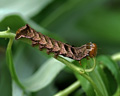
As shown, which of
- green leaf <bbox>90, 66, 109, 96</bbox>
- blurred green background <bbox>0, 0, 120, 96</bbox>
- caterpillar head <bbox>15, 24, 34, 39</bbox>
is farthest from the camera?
blurred green background <bbox>0, 0, 120, 96</bbox>

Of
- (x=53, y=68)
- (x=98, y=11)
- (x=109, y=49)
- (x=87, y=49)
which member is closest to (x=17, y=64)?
(x=53, y=68)

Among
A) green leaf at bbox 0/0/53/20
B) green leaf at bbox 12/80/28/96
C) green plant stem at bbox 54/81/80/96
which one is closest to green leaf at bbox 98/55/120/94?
green plant stem at bbox 54/81/80/96

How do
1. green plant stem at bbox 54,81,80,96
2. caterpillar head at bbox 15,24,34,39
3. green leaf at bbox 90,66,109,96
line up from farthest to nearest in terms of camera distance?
green plant stem at bbox 54,81,80,96 < green leaf at bbox 90,66,109,96 < caterpillar head at bbox 15,24,34,39

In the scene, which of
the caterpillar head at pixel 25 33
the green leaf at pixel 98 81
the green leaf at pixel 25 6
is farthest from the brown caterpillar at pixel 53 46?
the green leaf at pixel 25 6

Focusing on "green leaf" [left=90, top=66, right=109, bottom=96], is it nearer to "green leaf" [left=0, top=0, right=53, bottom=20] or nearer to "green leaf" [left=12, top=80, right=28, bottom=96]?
"green leaf" [left=12, top=80, right=28, bottom=96]

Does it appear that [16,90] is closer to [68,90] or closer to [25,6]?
[68,90]

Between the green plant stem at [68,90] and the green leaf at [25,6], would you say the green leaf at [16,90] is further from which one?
the green leaf at [25,6]
